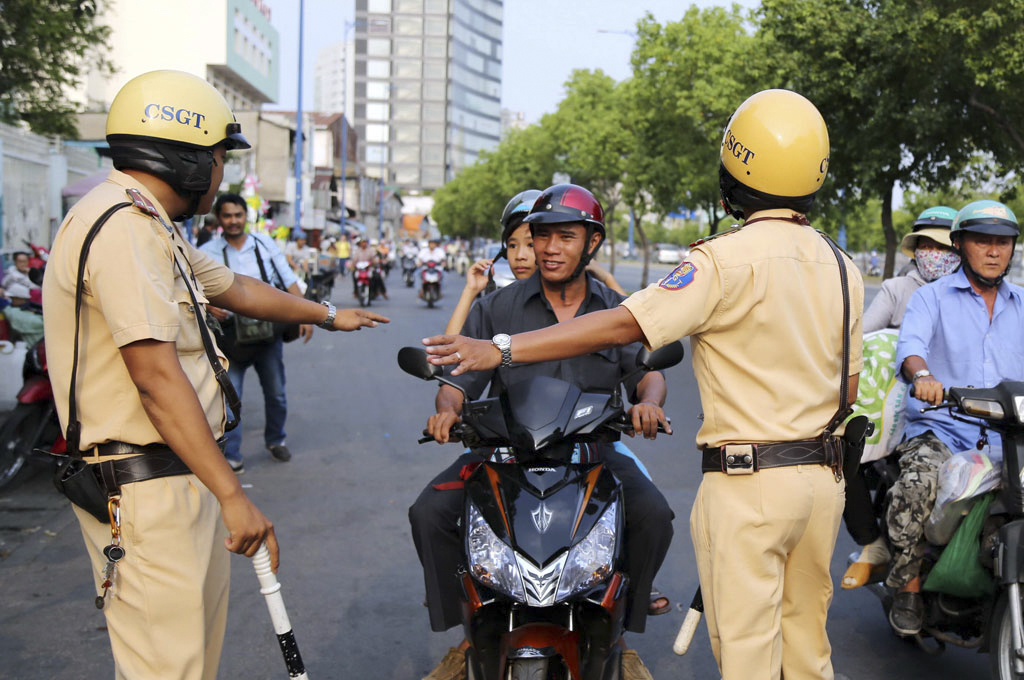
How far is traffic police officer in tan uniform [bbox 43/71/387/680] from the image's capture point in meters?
2.32

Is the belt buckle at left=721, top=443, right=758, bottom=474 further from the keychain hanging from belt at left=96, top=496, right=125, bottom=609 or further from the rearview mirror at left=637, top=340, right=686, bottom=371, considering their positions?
the keychain hanging from belt at left=96, top=496, right=125, bottom=609

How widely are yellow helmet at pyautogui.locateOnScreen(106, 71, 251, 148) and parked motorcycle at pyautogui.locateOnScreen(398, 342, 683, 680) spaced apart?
0.85 m

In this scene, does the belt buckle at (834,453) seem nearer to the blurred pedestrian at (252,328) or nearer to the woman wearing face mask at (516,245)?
the woman wearing face mask at (516,245)

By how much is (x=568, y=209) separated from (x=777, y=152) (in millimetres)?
1013

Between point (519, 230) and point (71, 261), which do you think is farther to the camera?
point (519, 230)

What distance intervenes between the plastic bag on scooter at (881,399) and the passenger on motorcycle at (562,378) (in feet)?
3.90

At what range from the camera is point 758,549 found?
2615 mm

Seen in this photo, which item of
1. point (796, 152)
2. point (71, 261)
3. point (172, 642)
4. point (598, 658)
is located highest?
point (796, 152)

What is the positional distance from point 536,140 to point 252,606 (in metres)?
50.9

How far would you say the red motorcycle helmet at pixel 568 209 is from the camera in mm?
3514

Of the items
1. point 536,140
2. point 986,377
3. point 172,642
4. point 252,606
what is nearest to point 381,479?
point 252,606

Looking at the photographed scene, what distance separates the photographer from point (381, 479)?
24.0ft

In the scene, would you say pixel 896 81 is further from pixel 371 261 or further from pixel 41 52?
pixel 41 52

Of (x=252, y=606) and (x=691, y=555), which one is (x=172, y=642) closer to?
(x=252, y=606)
